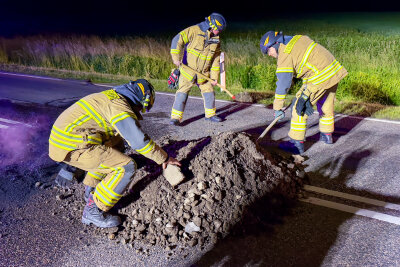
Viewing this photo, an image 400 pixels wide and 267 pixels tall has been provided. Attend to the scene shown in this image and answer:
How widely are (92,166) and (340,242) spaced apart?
2.72 metres

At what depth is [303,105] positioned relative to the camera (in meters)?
5.52

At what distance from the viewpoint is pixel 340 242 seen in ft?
12.3

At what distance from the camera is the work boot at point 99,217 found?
4.05m

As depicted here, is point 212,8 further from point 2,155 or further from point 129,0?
point 2,155

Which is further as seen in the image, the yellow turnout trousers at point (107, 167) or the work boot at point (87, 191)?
the work boot at point (87, 191)

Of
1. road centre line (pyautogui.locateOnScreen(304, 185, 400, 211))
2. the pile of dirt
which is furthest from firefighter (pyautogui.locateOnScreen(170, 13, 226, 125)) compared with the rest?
road centre line (pyautogui.locateOnScreen(304, 185, 400, 211))

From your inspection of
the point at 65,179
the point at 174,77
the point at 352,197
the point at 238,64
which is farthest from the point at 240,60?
the point at 65,179

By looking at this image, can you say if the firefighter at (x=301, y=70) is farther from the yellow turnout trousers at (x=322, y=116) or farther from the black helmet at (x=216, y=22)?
the black helmet at (x=216, y=22)

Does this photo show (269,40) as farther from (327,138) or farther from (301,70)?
(327,138)

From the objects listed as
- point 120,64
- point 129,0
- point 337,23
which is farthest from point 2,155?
point 129,0

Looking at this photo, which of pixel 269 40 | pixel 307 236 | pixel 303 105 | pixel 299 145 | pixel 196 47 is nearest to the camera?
pixel 307 236

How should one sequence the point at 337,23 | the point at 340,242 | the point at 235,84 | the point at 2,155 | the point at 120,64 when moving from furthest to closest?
1. the point at 337,23
2. the point at 120,64
3. the point at 235,84
4. the point at 2,155
5. the point at 340,242

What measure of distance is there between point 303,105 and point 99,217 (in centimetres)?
332

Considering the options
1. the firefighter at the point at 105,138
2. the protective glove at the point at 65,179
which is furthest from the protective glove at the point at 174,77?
the firefighter at the point at 105,138
